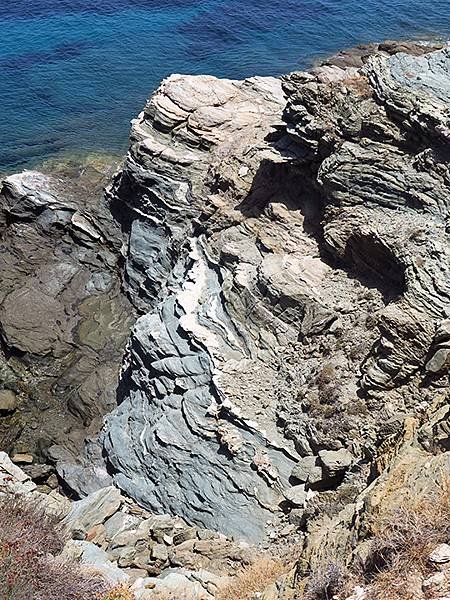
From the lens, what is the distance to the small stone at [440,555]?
8.14m

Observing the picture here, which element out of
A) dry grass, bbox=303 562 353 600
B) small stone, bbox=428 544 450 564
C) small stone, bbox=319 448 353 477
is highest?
small stone, bbox=428 544 450 564

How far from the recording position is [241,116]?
2683 cm

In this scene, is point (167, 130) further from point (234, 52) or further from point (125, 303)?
point (234, 52)

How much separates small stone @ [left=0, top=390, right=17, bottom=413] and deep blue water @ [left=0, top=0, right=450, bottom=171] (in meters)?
14.8

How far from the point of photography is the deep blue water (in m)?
37.8

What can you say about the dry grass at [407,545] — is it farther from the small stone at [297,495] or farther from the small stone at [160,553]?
the small stone at [160,553]

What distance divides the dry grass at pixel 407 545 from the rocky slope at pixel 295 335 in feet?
2.12

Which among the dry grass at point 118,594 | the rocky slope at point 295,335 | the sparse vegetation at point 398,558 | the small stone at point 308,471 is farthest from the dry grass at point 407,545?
the small stone at point 308,471

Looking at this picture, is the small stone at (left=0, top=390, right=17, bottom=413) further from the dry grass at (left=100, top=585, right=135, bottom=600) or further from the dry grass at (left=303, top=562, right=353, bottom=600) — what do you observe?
the dry grass at (left=303, top=562, right=353, bottom=600)

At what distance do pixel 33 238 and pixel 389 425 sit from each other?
20.7 m

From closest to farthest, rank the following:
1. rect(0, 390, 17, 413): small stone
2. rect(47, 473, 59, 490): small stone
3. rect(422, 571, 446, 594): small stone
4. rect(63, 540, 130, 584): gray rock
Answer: rect(422, 571, 446, 594): small stone, rect(63, 540, 130, 584): gray rock, rect(47, 473, 59, 490): small stone, rect(0, 390, 17, 413): small stone

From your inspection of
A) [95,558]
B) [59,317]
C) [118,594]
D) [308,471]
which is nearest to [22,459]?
[59,317]

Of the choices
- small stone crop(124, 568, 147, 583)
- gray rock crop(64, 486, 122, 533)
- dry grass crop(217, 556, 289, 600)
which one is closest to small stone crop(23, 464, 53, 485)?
gray rock crop(64, 486, 122, 533)

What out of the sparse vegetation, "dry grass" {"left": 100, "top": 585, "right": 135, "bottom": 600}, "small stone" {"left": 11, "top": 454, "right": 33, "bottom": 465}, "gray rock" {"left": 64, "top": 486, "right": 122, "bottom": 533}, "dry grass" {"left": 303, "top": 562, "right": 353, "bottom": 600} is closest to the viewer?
the sparse vegetation
